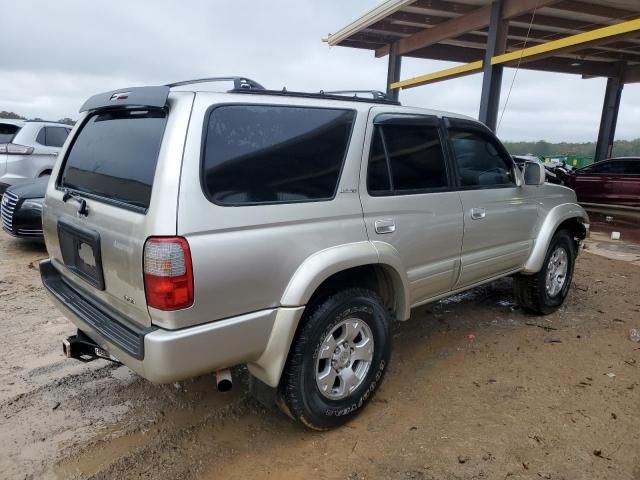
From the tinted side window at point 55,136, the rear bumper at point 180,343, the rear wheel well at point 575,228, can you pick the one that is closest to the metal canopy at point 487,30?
the rear wheel well at point 575,228

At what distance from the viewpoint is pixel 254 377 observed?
253 cm

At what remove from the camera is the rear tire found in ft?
15.0

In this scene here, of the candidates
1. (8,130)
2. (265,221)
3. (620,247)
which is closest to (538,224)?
(265,221)

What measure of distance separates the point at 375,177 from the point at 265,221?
→ 35.1 inches

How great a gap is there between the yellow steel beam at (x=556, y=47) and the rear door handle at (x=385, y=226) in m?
7.15

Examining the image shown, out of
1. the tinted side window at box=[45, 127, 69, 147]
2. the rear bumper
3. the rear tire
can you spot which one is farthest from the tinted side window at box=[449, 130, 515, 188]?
the tinted side window at box=[45, 127, 69, 147]

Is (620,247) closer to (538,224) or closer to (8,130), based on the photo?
(538,224)

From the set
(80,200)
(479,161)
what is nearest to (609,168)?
(479,161)

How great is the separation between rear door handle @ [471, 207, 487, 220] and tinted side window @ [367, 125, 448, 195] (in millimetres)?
349

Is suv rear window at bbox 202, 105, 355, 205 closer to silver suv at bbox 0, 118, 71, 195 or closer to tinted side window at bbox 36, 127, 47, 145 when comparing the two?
silver suv at bbox 0, 118, 71, 195

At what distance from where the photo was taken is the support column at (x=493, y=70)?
10.1 m

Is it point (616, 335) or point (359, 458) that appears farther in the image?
point (616, 335)

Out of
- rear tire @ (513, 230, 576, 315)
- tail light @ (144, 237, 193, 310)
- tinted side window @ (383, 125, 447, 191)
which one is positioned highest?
tinted side window @ (383, 125, 447, 191)

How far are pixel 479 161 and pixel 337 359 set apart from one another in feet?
6.93
